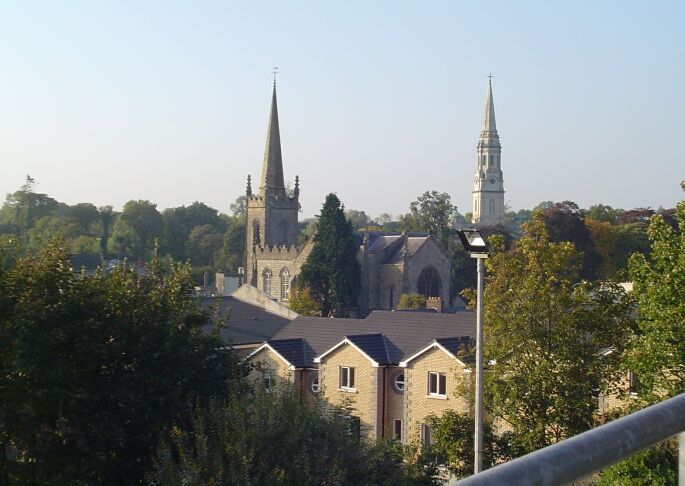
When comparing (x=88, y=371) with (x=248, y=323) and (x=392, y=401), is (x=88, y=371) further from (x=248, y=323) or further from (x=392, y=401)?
(x=248, y=323)

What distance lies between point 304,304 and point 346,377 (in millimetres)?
44239

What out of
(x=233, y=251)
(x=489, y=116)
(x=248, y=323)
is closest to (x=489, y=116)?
(x=489, y=116)

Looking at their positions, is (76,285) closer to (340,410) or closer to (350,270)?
(340,410)

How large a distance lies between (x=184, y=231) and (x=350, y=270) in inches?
3272

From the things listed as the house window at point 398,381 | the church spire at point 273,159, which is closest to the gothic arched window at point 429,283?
the church spire at point 273,159

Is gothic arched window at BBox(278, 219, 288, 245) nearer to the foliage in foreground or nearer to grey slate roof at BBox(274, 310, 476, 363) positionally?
grey slate roof at BBox(274, 310, 476, 363)

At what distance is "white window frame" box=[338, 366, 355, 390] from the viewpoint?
123 feet

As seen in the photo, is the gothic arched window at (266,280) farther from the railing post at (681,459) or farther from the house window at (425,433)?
the railing post at (681,459)

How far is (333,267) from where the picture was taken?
86.1 m

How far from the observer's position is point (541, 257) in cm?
2533

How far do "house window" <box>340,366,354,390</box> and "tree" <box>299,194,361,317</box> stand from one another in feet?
153

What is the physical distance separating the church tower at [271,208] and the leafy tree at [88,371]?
85932 mm

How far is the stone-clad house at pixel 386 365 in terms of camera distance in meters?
35.0

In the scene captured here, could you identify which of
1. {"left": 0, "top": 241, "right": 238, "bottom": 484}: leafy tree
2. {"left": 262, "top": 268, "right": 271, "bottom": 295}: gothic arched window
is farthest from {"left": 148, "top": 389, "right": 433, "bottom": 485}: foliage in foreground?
{"left": 262, "top": 268, "right": 271, "bottom": 295}: gothic arched window
